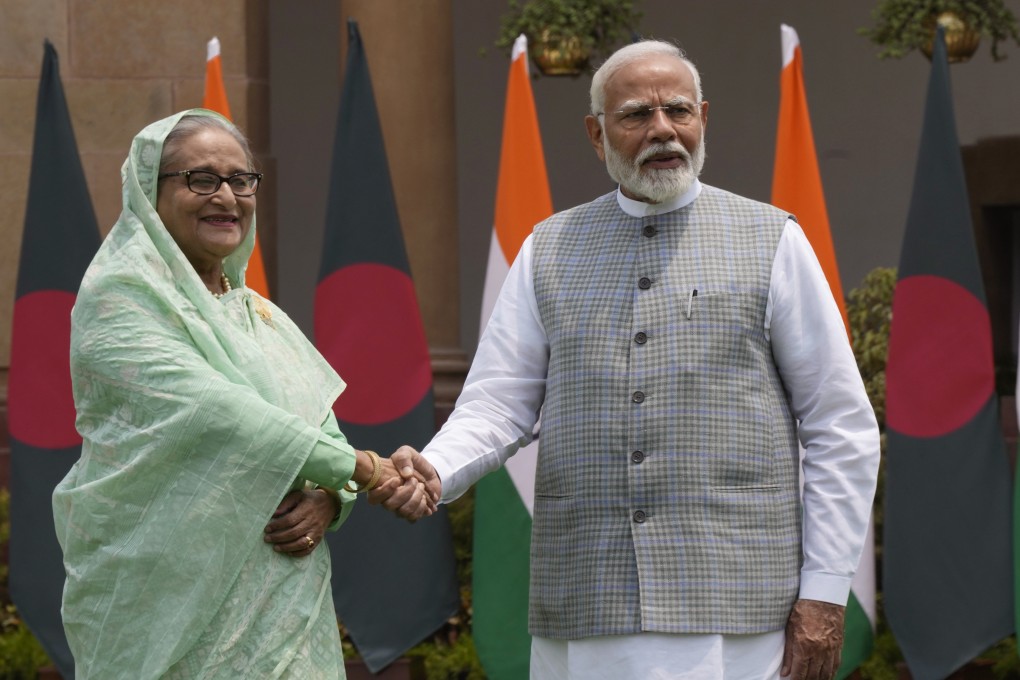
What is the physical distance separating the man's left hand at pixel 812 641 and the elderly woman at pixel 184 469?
2.55 ft

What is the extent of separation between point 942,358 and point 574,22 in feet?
7.78

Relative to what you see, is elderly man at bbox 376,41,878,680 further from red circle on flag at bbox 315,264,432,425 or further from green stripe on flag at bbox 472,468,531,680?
red circle on flag at bbox 315,264,432,425

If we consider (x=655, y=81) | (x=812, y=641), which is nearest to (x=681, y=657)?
(x=812, y=641)

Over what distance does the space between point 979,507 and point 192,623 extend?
3140 mm

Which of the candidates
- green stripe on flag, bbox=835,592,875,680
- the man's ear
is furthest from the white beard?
green stripe on flag, bbox=835,592,875,680

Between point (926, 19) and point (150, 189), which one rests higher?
point (926, 19)

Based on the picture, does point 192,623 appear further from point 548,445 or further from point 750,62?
point 750,62

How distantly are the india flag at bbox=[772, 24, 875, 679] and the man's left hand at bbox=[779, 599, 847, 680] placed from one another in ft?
7.82

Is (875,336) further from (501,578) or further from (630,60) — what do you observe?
(630,60)

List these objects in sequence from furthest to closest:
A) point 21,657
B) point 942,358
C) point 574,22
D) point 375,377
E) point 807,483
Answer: point 574,22 < point 21,657 < point 375,377 < point 942,358 < point 807,483

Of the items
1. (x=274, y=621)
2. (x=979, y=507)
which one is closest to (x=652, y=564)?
(x=274, y=621)

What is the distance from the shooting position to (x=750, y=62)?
850 cm

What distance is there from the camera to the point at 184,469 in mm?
3094

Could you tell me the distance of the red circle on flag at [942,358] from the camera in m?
5.36
